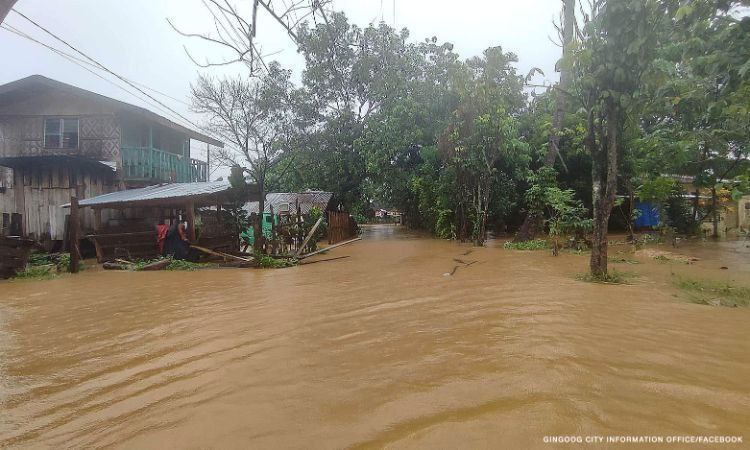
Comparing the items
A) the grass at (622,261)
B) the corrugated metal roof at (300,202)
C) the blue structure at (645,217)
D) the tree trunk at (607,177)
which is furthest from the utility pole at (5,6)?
the blue structure at (645,217)

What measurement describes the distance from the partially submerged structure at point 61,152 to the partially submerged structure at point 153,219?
4.07ft

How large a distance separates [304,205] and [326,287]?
14569 millimetres

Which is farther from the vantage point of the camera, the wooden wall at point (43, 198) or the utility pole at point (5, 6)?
the wooden wall at point (43, 198)

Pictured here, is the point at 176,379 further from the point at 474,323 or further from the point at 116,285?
the point at 116,285

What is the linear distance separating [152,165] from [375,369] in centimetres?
1703

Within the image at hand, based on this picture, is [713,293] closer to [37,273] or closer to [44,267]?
[37,273]

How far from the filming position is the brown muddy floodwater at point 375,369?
2.30 metres

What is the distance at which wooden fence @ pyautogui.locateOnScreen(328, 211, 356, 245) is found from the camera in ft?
61.0

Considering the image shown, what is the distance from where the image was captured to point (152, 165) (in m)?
17.2

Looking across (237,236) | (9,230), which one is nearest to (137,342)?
(237,236)

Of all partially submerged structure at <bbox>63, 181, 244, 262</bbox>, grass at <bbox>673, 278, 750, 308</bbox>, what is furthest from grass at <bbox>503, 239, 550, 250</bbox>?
partially submerged structure at <bbox>63, 181, 244, 262</bbox>

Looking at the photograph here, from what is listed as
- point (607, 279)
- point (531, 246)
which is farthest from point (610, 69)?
point (531, 246)

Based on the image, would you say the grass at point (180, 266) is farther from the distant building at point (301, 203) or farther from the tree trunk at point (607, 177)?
the distant building at point (301, 203)

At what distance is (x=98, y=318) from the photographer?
17.4ft
